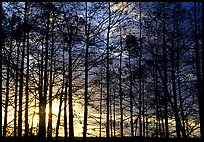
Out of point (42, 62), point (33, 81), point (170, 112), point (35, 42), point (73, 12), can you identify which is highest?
point (73, 12)

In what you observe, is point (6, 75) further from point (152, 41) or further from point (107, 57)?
point (152, 41)

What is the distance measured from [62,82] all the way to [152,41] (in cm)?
562

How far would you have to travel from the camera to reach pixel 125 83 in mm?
21219

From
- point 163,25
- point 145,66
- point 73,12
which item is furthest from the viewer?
point 145,66

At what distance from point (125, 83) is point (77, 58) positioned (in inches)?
265

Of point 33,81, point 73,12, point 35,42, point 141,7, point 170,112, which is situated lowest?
point 170,112

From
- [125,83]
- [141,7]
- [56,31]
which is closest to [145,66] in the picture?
[125,83]

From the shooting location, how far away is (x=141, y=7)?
58.4ft

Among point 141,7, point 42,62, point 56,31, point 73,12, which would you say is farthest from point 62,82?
point 141,7

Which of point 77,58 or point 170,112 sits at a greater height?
point 77,58

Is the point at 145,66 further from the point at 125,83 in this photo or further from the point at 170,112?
the point at 170,112

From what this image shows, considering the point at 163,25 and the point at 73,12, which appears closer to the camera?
Answer: the point at 73,12

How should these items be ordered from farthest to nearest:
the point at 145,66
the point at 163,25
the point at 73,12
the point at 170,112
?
the point at 145,66 < the point at 170,112 < the point at 163,25 < the point at 73,12

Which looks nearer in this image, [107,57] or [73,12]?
[73,12]
